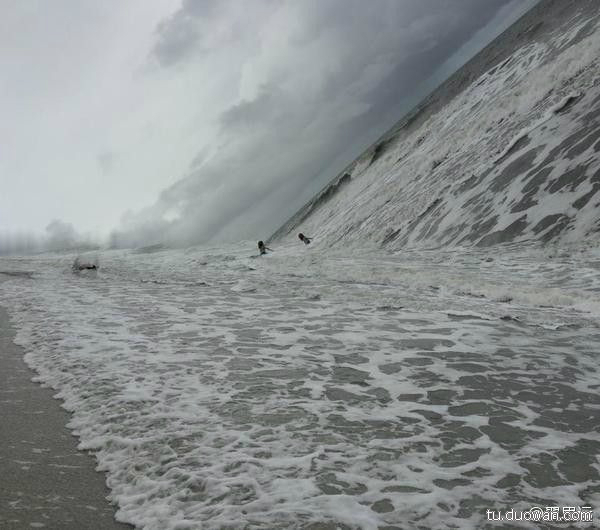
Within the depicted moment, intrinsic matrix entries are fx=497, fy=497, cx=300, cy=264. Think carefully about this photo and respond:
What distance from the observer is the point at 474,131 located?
96.7 feet

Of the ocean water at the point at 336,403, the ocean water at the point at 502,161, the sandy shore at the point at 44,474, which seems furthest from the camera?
the ocean water at the point at 502,161

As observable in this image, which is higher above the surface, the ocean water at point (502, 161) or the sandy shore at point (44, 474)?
the ocean water at point (502, 161)

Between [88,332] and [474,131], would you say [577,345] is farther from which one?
[474,131]

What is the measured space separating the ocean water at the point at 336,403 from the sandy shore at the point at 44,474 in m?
0.13

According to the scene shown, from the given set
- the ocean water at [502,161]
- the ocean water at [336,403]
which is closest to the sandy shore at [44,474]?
the ocean water at [336,403]

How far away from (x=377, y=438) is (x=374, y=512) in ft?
3.79

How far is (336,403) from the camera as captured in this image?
517 centimetres

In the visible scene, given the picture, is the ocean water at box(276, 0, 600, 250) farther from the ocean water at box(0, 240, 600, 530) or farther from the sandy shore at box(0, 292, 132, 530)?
the sandy shore at box(0, 292, 132, 530)

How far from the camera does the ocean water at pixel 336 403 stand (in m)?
3.31

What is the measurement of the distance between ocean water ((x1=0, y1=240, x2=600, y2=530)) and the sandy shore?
0.44 feet

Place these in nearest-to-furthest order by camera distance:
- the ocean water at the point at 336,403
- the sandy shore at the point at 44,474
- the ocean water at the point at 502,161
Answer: the sandy shore at the point at 44,474 < the ocean water at the point at 336,403 < the ocean water at the point at 502,161

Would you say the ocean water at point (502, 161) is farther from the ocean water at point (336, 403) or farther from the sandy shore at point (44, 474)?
the sandy shore at point (44, 474)

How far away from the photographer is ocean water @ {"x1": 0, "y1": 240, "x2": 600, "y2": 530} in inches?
130

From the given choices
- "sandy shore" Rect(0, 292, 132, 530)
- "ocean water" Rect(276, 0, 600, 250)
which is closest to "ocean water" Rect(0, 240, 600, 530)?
"sandy shore" Rect(0, 292, 132, 530)
